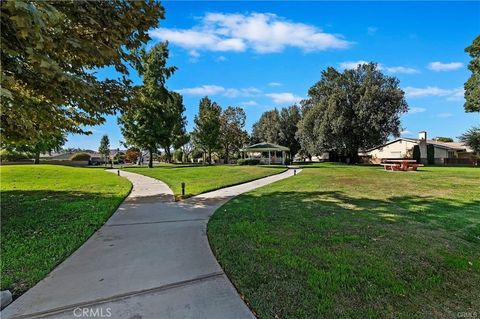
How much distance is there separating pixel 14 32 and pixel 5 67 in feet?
2.60

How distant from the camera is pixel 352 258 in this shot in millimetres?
4223

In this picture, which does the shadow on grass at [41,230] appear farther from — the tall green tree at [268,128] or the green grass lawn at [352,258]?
the tall green tree at [268,128]

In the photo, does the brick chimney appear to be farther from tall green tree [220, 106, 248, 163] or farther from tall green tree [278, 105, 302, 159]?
tall green tree [220, 106, 248, 163]

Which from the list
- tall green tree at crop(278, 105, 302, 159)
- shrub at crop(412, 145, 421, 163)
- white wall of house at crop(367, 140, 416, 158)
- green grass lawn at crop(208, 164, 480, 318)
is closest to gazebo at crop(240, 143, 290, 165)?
tall green tree at crop(278, 105, 302, 159)

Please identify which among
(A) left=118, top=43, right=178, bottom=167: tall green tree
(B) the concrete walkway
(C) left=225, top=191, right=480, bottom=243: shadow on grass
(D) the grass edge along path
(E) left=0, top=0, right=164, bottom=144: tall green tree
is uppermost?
(A) left=118, top=43, right=178, bottom=167: tall green tree

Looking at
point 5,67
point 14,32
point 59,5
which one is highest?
point 59,5

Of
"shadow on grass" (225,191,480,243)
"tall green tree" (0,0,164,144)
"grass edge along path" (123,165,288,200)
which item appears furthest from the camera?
"grass edge along path" (123,165,288,200)

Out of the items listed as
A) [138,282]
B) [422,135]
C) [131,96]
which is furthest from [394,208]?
[422,135]

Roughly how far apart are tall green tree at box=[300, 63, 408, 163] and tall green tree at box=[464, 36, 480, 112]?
6568mm

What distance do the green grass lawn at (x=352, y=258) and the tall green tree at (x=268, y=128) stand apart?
43.7m

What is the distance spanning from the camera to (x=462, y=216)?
7223 millimetres

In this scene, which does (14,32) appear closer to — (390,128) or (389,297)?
(389,297)

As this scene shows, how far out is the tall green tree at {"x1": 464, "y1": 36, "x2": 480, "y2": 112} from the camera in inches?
1264

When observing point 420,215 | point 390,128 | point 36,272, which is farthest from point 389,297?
point 390,128
